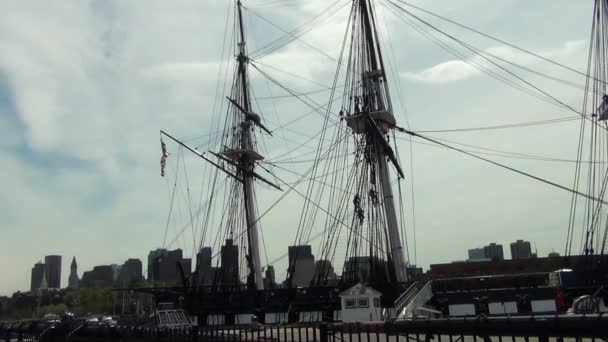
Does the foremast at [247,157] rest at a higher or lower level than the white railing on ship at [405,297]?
higher

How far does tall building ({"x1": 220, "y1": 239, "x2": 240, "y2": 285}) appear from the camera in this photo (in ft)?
187

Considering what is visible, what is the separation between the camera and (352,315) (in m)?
29.6

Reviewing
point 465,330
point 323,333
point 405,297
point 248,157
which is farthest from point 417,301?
point 248,157

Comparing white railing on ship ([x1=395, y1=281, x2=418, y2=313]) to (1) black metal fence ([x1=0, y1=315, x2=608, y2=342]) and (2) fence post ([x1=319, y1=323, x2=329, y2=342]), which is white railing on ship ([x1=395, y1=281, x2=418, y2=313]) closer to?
(1) black metal fence ([x1=0, y1=315, x2=608, y2=342])

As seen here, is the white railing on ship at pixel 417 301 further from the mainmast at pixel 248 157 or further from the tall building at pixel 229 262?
the tall building at pixel 229 262

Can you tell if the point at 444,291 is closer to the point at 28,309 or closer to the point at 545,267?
the point at 545,267

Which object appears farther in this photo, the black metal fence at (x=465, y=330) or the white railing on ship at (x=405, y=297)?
the white railing on ship at (x=405, y=297)

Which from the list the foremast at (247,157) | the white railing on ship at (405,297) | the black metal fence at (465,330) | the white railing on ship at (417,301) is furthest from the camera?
the foremast at (247,157)

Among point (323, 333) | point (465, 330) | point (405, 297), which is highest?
point (405, 297)

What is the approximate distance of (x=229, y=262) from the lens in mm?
60000

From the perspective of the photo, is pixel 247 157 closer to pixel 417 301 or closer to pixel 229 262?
pixel 229 262

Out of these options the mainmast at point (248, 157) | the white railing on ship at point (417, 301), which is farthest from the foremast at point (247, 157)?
the white railing on ship at point (417, 301)

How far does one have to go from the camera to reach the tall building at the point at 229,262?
57.1 m

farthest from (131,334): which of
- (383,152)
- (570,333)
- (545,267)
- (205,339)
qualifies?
(545,267)
